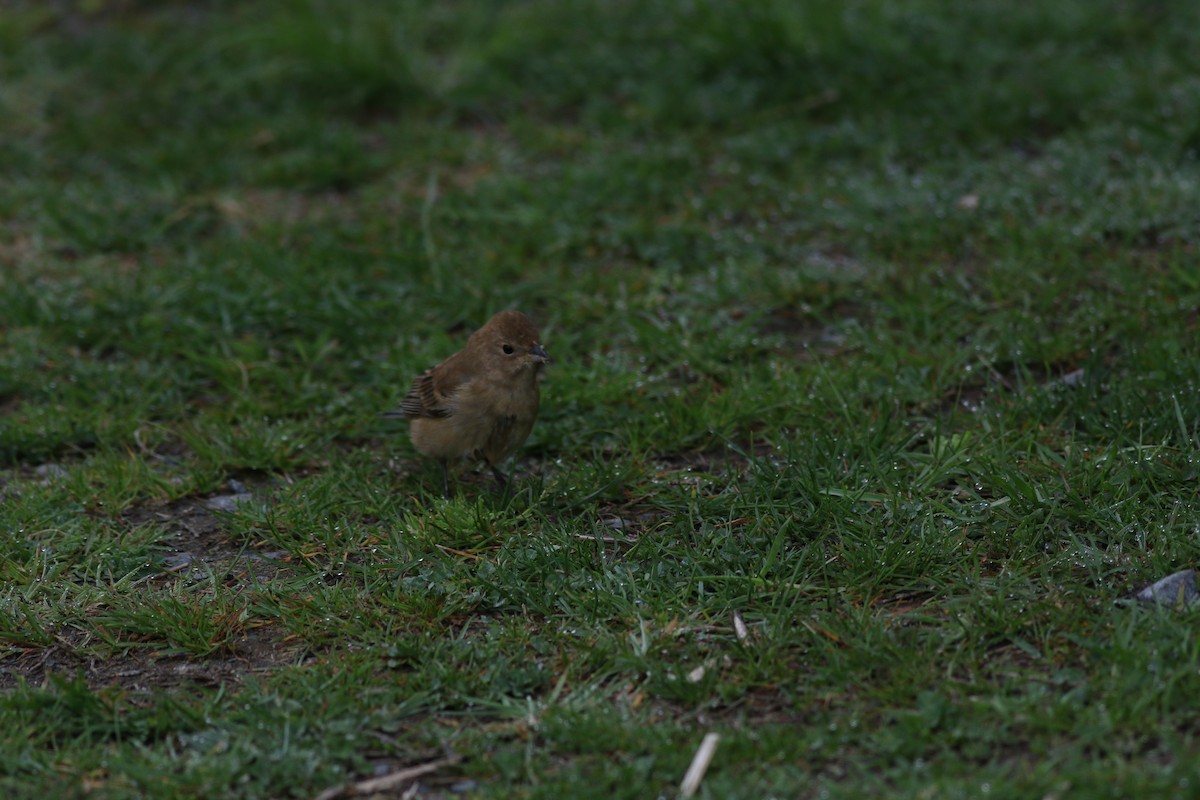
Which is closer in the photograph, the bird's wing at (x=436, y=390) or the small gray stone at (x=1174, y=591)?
the small gray stone at (x=1174, y=591)

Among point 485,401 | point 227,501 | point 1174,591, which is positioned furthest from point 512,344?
Result: point 1174,591

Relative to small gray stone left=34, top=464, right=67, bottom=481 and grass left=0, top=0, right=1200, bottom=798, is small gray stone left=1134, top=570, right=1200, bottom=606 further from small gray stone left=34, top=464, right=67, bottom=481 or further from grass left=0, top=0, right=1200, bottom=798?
small gray stone left=34, top=464, right=67, bottom=481

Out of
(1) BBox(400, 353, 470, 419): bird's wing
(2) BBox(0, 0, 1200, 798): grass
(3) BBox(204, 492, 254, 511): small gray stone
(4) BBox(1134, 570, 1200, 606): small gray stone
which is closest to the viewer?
(2) BBox(0, 0, 1200, 798): grass

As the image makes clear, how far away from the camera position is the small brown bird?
18.0 feet

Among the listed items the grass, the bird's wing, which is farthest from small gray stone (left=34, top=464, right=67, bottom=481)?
the bird's wing

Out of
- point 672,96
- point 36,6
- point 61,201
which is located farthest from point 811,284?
point 36,6

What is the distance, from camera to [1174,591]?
4.15 m

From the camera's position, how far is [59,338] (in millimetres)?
6699

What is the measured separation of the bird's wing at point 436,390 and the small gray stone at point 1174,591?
8.80 ft

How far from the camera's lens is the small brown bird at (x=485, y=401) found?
5492mm

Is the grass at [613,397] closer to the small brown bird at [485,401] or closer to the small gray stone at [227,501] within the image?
the small gray stone at [227,501]

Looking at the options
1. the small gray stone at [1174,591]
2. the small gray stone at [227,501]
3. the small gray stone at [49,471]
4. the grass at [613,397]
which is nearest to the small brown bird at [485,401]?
the grass at [613,397]

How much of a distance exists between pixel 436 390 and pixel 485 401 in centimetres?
29

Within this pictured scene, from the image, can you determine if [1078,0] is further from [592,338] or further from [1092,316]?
[592,338]
